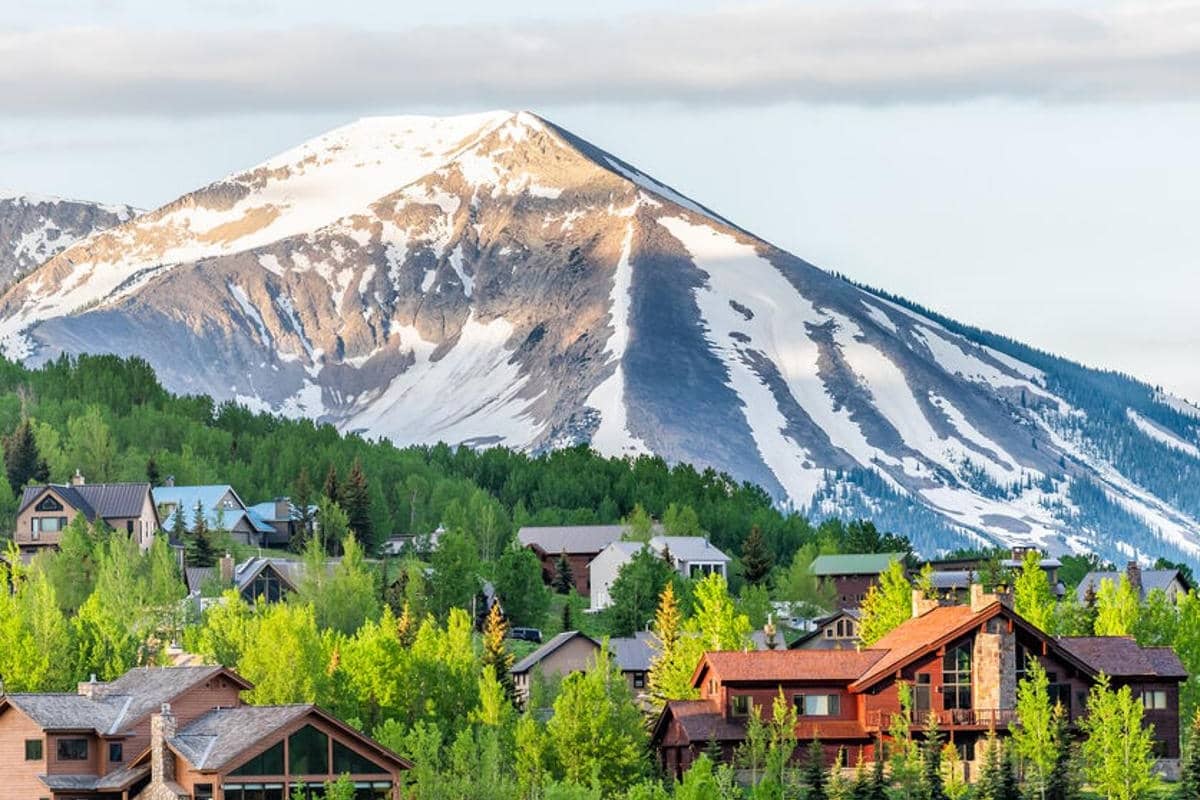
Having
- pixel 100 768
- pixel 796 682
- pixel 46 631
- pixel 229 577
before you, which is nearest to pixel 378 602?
pixel 229 577

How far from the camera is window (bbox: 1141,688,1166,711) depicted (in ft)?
426

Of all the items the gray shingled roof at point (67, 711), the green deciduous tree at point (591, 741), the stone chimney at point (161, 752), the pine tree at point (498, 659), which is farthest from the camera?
the pine tree at point (498, 659)

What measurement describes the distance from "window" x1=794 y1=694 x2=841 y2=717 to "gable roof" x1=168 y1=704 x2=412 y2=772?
84.3ft

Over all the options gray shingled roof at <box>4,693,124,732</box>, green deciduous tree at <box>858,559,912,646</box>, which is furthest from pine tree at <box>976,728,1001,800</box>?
gray shingled roof at <box>4,693,124,732</box>

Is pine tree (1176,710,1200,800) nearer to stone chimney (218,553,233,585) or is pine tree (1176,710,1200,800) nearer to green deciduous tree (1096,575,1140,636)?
green deciduous tree (1096,575,1140,636)

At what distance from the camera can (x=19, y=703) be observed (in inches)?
4272

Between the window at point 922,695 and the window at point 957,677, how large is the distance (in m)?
0.71

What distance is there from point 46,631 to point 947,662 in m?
41.4

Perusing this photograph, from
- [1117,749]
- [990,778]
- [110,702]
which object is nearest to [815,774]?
[990,778]

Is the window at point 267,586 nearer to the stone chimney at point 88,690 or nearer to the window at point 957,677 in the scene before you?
the window at point 957,677

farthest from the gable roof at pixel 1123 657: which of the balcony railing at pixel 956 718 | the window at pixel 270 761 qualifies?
the window at pixel 270 761

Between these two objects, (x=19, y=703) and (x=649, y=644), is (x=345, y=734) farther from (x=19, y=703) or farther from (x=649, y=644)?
(x=649, y=644)

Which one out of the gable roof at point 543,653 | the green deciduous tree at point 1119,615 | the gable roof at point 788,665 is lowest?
the gable roof at point 788,665

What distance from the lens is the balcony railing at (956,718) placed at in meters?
→ 126
